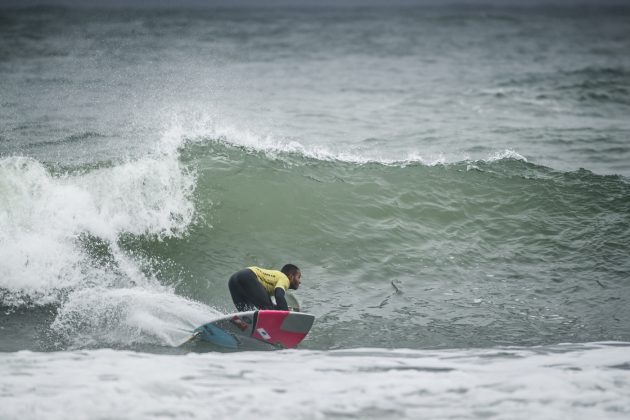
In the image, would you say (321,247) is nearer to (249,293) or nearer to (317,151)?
(249,293)

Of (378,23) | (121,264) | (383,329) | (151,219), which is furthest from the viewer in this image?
(378,23)

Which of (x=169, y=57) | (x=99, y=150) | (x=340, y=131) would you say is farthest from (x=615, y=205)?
(x=169, y=57)

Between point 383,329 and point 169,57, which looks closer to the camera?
point 383,329

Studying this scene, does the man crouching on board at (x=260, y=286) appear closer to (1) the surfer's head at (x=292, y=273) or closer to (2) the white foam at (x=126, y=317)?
(1) the surfer's head at (x=292, y=273)

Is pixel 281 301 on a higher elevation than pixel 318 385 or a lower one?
higher

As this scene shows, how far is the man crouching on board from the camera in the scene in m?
7.48

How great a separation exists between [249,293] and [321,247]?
2857 millimetres

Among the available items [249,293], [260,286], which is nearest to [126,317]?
[249,293]

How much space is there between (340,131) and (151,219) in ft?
27.3

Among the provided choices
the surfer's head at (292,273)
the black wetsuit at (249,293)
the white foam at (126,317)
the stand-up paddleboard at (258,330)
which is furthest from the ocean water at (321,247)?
the surfer's head at (292,273)

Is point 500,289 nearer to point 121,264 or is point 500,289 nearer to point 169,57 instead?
point 121,264

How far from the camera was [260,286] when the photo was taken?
7.56m

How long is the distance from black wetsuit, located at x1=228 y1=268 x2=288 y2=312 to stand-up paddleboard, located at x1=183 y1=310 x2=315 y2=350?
0.92ft

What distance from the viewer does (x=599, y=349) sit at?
23.7ft
